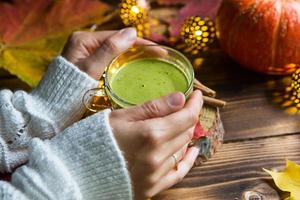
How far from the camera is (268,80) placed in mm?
1057

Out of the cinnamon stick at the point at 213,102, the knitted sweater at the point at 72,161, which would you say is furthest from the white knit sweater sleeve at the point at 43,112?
the cinnamon stick at the point at 213,102

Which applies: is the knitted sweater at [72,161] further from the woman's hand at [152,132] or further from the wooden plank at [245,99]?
the wooden plank at [245,99]

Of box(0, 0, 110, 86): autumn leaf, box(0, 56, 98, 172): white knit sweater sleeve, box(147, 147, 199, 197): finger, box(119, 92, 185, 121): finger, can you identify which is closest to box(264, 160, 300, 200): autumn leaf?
box(147, 147, 199, 197): finger

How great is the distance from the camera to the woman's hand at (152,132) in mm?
750

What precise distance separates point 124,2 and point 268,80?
34cm

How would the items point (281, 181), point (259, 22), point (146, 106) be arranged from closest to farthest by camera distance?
1. point (146, 106)
2. point (281, 181)
3. point (259, 22)

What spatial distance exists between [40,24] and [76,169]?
44 cm

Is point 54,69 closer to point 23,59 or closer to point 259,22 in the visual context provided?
point 23,59

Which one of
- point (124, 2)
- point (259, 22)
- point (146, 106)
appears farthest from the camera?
point (124, 2)

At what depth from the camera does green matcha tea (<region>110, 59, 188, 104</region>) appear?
80 centimetres

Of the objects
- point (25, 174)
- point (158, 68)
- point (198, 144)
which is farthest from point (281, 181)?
point (25, 174)

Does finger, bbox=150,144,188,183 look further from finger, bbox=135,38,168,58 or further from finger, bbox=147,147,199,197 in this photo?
finger, bbox=135,38,168,58

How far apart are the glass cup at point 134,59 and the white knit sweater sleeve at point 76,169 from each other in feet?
0.16

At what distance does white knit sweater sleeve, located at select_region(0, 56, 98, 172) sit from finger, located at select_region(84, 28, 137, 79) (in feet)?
0.07
